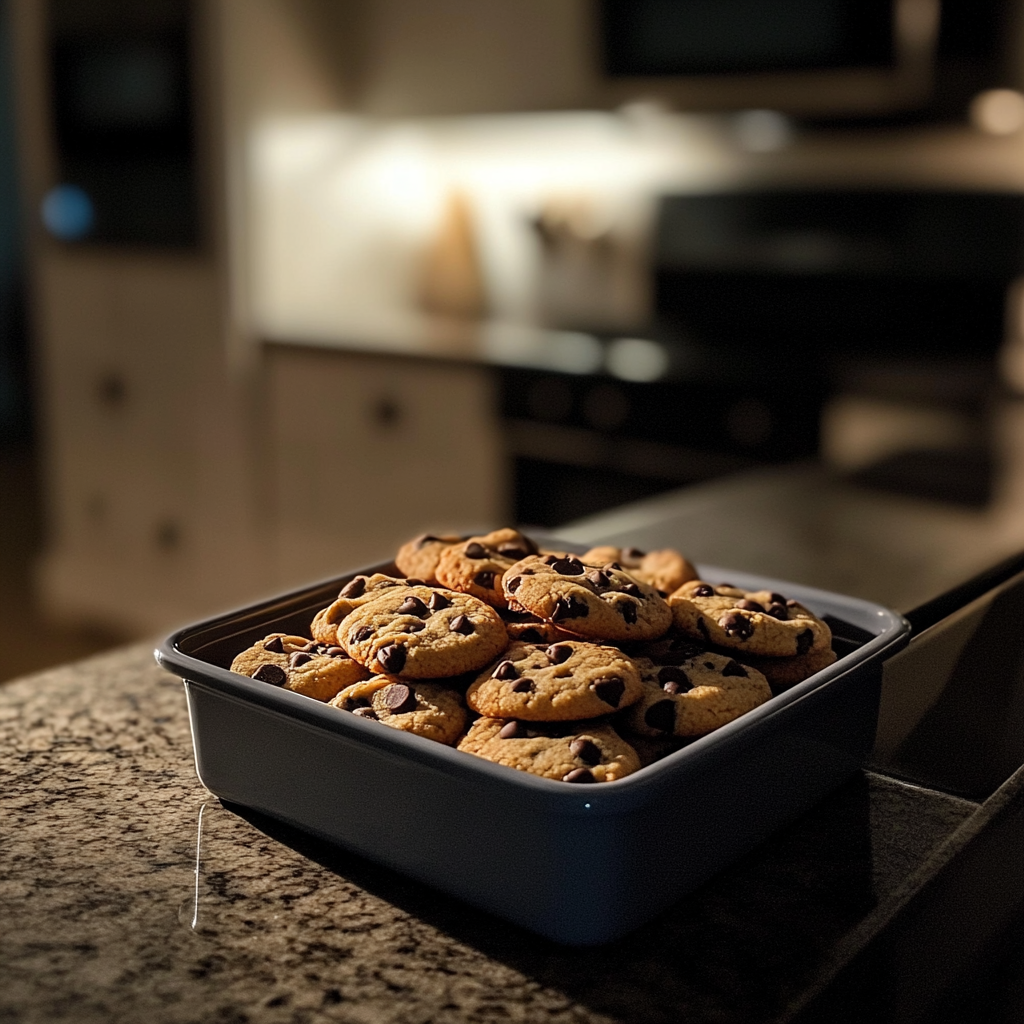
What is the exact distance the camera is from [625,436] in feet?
9.67

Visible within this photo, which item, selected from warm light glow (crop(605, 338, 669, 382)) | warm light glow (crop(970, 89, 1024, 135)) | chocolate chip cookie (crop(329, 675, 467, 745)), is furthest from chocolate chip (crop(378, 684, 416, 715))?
warm light glow (crop(970, 89, 1024, 135))

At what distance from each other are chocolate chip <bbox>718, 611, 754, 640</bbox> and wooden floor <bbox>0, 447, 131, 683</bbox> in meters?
3.09

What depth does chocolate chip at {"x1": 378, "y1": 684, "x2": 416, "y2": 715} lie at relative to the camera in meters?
0.71

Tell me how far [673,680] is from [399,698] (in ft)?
0.53

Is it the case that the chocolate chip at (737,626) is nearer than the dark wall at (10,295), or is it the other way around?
the chocolate chip at (737,626)

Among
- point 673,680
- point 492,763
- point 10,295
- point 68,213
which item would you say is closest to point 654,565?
point 673,680

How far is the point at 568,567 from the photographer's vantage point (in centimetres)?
81

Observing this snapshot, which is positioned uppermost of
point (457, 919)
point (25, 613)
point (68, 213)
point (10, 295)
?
point (68, 213)

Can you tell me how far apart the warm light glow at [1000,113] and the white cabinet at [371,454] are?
129cm

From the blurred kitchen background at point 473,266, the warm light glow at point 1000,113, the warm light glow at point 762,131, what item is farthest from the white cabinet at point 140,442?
the warm light glow at point 1000,113

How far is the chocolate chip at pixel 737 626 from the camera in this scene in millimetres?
787

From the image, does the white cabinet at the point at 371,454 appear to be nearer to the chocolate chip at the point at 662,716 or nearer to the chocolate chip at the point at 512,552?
the chocolate chip at the point at 512,552

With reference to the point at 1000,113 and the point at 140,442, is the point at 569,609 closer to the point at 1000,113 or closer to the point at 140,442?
the point at 1000,113

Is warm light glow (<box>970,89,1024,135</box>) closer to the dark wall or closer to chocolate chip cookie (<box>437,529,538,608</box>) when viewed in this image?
chocolate chip cookie (<box>437,529,538,608</box>)
